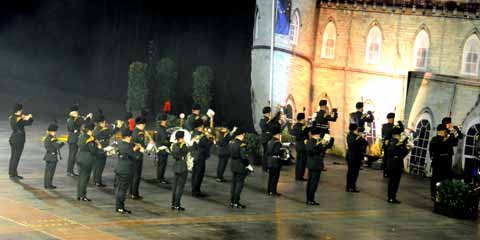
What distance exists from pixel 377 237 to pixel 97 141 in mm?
6447

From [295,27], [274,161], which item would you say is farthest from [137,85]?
[274,161]

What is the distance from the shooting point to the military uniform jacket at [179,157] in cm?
2153

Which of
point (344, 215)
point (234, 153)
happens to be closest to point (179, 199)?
point (234, 153)

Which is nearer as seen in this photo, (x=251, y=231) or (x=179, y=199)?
(x=251, y=231)

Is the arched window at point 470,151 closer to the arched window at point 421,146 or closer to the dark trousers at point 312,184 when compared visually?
the arched window at point 421,146

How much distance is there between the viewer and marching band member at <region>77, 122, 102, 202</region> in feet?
71.7

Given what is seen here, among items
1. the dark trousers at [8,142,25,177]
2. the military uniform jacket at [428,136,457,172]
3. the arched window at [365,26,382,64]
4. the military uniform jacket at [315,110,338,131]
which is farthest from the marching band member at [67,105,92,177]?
the arched window at [365,26,382,64]

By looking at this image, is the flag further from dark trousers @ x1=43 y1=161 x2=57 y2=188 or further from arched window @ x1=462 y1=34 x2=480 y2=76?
dark trousers @ x1=43 y1=161 x2=57 y2=188

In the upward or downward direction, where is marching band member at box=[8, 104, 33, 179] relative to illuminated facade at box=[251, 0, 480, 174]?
downward

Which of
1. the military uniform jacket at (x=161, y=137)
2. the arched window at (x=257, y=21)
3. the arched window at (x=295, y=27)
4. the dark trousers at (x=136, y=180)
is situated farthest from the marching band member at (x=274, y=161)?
the arched window at (x=257, y=21)

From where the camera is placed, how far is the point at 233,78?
3362 centimetres

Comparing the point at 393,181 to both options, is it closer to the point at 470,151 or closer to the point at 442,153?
the point at 442,153

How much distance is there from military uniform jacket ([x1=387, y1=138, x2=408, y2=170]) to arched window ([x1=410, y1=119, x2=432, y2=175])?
420cm

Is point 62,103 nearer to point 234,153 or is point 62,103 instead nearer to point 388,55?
point 388,55
